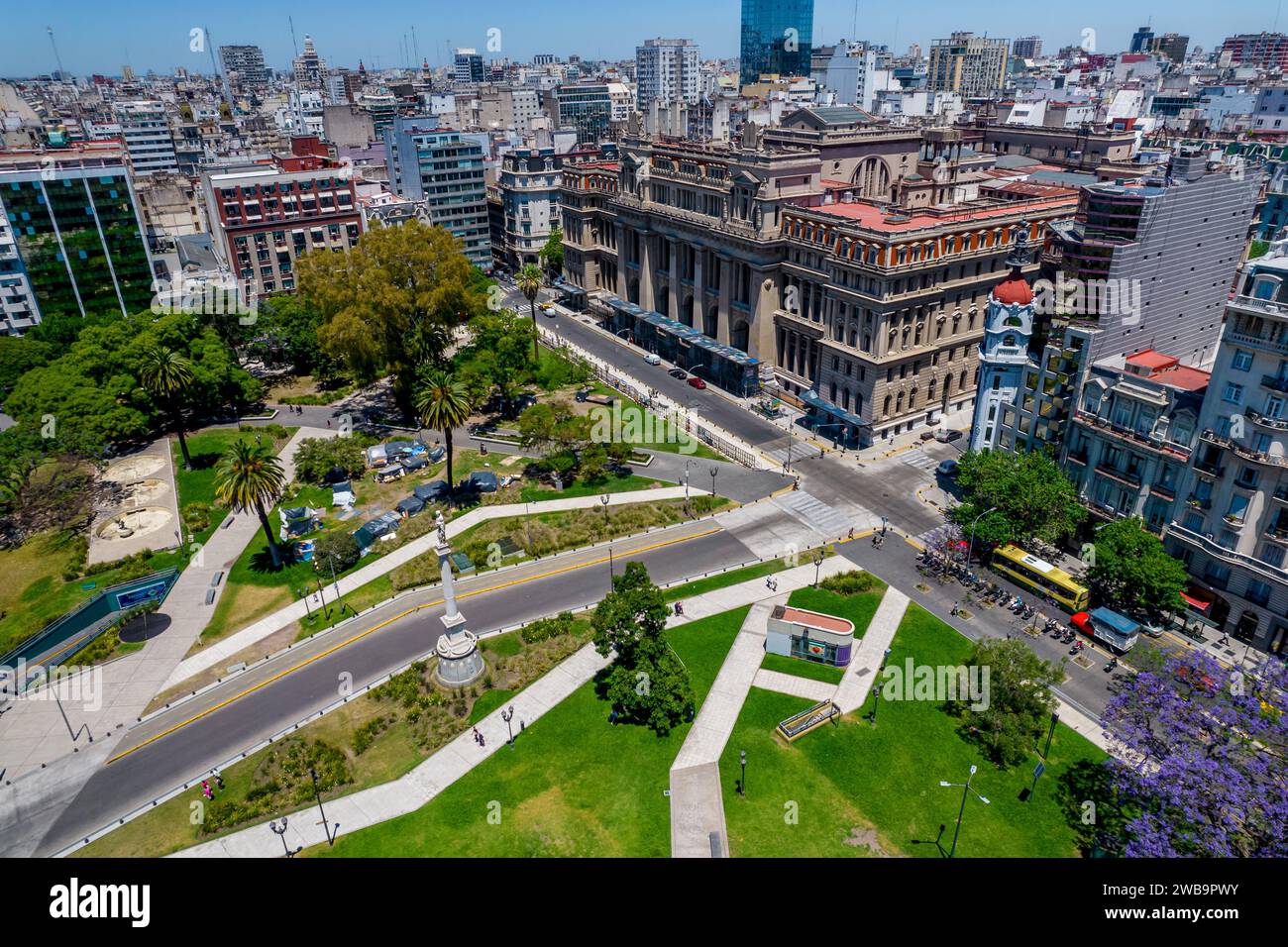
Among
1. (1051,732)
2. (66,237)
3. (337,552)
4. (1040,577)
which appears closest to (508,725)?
(337,552)

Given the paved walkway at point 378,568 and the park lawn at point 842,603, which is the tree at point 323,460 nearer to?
the paved walkway at point 378,568

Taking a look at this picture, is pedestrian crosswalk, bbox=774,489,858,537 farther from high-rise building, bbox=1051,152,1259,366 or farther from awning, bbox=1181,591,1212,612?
awning, bbox=1181,591,1212,612

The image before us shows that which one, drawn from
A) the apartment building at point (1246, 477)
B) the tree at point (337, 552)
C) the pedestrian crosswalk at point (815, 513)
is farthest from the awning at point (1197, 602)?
the tree at point (337, 552)

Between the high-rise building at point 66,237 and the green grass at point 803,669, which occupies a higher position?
the high-rise building at point 66,237

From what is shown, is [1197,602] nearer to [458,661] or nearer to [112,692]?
[458,661]

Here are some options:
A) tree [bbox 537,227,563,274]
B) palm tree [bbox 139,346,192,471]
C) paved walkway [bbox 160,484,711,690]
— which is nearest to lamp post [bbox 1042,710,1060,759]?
paved walkway [bbox 160,484,711,690]
